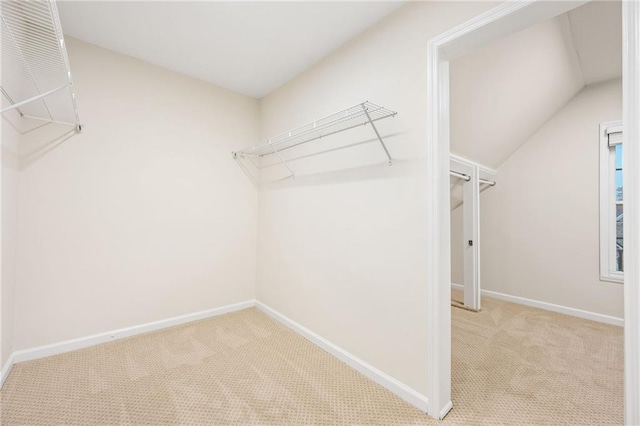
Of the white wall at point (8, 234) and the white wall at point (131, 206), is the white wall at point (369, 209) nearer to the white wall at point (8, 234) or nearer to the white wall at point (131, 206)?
the white wall at point (131, 206)

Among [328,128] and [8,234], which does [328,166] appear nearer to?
[328,128]

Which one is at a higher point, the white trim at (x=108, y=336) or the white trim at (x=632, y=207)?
the white trim at (x=632, y=207)

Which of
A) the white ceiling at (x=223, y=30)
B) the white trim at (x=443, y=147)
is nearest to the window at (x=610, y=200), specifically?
the white trim at (x=443, y=147)

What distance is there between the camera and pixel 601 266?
291cm

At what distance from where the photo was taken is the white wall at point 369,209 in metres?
1.56

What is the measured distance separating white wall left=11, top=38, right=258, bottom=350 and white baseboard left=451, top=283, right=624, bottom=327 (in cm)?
319

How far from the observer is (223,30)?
193 cm

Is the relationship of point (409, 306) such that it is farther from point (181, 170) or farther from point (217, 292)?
point (181, 170)

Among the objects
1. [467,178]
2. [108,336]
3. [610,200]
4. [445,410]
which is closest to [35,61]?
[108,336]

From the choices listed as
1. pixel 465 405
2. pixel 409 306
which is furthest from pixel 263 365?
pixel 465 405

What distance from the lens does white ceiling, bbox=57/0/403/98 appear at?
5.65ft

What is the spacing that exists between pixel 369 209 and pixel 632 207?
116 cm

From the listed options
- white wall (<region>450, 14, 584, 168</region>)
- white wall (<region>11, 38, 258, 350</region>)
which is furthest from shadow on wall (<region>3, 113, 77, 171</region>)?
white wall (<region>450, 14, 584, 168</region>)

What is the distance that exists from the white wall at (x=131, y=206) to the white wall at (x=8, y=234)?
0.07 metres
